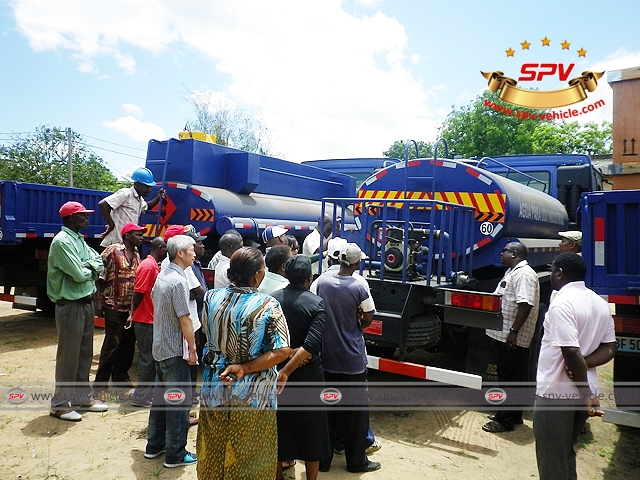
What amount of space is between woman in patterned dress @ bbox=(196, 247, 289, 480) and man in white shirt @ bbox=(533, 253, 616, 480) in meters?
1.39

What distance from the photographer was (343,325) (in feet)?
11.2

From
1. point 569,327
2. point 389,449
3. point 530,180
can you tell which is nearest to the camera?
point 569,327

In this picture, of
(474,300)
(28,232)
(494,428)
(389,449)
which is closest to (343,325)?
(389,449)

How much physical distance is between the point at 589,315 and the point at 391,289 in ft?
6.17

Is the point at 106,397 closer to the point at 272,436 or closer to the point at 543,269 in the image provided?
Result: the point at 272,436

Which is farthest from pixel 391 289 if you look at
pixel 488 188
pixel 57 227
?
pixel 57 227

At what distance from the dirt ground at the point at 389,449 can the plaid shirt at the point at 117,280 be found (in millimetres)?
922

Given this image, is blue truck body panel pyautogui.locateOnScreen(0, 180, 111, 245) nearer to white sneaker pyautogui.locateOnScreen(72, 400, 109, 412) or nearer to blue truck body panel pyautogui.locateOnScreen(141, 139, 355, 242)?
blue truck body panel pyautogui.locateOnScreen(141, 139, 355, 242)

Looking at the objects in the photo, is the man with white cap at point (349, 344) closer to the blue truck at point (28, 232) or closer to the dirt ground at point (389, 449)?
the dirt ground at point (389, 449)

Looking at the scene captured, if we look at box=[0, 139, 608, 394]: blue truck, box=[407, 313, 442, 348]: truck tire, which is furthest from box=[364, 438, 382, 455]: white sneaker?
box=[407, 313, 442, 348]: truck tire

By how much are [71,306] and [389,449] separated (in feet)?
9.16

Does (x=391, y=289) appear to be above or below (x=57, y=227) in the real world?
below

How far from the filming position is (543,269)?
21.3 ft

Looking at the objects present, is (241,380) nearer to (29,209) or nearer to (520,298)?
(520,298)
